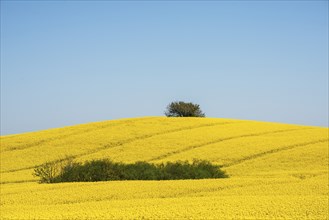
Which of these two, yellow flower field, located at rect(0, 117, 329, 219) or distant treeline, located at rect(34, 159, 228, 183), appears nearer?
yellow flower field, located at rect(0, 117, 329, 219)

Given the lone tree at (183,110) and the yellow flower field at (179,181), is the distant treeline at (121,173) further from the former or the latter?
the lone tree at (183,110)

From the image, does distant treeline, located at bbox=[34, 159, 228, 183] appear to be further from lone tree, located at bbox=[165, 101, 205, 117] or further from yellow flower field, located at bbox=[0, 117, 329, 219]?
lone tree, located at bbox=[165, 101, 205, 117]

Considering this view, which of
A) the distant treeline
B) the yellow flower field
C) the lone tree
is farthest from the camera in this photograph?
the lone tree

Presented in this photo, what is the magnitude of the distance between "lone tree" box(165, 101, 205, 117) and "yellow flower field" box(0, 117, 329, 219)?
9386 mm

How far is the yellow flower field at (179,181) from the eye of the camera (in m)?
9.35

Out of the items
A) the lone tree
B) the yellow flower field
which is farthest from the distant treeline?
the lone tree

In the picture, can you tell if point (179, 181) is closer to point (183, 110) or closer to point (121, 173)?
point (121, 173)

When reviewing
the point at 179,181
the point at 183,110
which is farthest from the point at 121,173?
the point at 183,110

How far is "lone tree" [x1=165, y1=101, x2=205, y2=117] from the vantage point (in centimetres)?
5356

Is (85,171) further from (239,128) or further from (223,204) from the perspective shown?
(239,128)

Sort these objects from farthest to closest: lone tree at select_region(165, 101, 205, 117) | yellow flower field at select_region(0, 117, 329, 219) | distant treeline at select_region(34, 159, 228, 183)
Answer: lone tree at select_region(165, 101, 205, 117), distant treeline at select_region(34, 159, 228, 183), yellow flower field at select_region(0, 117, 329, 219)

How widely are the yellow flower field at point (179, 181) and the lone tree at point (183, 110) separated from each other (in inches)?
370

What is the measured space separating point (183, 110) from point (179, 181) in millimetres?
35845

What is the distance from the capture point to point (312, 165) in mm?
26203
